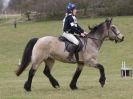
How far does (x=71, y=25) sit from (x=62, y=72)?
69.7 ft

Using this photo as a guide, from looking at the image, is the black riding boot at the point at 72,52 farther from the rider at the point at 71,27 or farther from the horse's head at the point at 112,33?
the horse's head at the point at 112,33

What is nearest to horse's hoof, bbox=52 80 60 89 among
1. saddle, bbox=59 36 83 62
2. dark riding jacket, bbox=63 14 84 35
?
saddle, bbox=59 36 83 62

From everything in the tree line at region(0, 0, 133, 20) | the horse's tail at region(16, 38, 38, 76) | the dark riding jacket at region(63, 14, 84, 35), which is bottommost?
the tree line at region(0, 0, 133, 20)

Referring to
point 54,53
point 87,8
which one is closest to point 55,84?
point 54,53

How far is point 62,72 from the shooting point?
124 ft

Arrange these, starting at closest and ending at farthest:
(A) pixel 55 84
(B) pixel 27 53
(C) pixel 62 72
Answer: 1. (B) pixel 27 53
2. (A) pixel 55 84
3. (C) pixel 62 72

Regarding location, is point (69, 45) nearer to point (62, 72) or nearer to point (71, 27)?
point (71, 27)

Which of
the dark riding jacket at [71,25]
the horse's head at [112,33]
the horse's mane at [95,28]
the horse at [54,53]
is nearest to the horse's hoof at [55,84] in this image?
the horse at [54,53]

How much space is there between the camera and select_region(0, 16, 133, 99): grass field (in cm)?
1510

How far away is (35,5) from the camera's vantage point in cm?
10069

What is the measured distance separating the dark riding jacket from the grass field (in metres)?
1.95

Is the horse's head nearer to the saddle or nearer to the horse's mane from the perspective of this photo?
the horse's mane

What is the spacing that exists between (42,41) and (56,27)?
60488 millimetres

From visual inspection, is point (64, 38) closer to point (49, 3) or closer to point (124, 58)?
point (124, 58)
